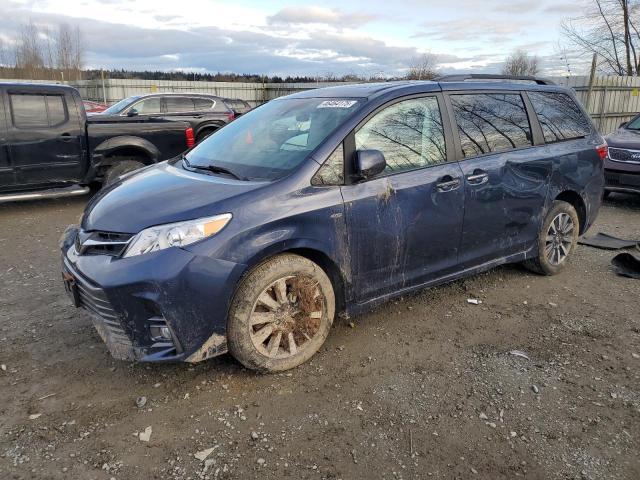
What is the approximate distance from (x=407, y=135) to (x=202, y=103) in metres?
10.5

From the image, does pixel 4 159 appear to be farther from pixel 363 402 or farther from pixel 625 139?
pixel 625 139

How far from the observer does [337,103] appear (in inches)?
148

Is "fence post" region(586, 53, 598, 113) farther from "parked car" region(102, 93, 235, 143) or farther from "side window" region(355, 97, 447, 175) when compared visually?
"side window" region(355, 97, 447, 175)

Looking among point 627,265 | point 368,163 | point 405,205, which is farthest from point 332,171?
point 627,265

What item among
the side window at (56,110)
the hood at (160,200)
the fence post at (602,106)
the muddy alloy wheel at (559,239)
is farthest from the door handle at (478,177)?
the fence post at (602,106)

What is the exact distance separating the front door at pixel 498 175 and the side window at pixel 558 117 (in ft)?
0.70

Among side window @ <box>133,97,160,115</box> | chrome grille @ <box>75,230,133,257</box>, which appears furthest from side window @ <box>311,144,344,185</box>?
side window @ <box>133,97,160,115</box>

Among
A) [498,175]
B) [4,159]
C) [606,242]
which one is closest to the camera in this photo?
[498,175]

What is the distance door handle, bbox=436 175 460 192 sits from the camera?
148 inches

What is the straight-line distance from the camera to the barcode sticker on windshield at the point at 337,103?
144 inches

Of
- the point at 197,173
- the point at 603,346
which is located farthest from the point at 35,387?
the point at 603,346

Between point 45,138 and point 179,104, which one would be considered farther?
point 179,104

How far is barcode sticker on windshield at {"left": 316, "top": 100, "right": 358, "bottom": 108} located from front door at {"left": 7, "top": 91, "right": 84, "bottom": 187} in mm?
5217

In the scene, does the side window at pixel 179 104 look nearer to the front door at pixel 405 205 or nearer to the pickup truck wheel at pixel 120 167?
the pickup truck wheel at pixel 120 167
